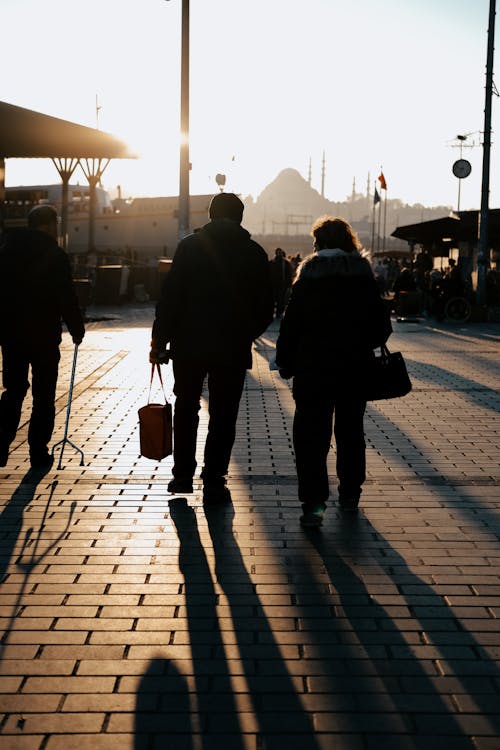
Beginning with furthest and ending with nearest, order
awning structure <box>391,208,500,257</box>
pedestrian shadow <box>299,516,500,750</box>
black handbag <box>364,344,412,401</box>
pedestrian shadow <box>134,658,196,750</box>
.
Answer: awning structure <box>391,208,500,257</box>, black handbag <box>364,344,412,401</box>, pedestrian shadow <box>299,516,500,750</box>, pedestrian shadow <box>134,658,196,750</box>

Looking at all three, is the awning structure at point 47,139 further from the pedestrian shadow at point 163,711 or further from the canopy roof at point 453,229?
the pedestrian shadow at point 163,711

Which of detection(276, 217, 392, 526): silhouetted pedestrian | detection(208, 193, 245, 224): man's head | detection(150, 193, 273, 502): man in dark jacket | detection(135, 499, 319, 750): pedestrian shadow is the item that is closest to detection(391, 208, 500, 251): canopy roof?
detection(208, 193, 245, 224): man's head

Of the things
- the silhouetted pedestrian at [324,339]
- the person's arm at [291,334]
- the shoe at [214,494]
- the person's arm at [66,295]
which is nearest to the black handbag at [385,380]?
the silhouetted pedestrian at [324,339]

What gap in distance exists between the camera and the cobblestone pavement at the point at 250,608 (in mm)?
3053

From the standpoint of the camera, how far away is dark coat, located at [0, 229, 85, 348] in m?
6.51

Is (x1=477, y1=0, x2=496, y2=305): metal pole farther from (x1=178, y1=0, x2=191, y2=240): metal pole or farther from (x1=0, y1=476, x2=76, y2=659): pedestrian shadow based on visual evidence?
(x1=0, y1=476, x2=76, y2=659): pedestrian shadow

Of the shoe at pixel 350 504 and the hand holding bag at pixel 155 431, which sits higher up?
the hand holding bag at pixel 155 431

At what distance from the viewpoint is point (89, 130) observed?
19.8 m

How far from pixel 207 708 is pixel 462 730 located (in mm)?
755

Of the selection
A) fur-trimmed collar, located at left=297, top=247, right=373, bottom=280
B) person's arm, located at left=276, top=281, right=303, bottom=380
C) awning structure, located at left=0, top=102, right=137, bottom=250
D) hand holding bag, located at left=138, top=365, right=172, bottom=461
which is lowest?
hand holding bag, located at left=138, top=365, right=172, bottom=461

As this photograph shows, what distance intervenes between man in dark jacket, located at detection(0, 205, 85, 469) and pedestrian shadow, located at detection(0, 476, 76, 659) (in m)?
0.53

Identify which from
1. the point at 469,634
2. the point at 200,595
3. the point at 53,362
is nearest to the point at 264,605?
the point at 200,595

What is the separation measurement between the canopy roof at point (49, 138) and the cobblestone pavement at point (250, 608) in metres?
11.6

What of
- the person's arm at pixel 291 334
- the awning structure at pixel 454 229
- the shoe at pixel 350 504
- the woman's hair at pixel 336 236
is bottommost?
the shoe at pixel 350 504
